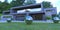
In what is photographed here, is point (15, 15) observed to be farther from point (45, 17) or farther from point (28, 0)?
point (28, 0)

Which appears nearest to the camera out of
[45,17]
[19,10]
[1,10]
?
[45,17]

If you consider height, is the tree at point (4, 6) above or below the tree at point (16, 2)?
below

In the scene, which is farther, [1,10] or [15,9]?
[1,10]

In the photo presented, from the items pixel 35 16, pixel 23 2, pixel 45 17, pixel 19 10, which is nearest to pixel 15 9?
pixel 19 10

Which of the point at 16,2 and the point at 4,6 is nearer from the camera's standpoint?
the point at 4,6

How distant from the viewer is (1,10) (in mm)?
59156

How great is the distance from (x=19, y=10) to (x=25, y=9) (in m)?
2.85

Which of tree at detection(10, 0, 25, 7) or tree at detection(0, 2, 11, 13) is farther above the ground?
tree at detection(10, 0, 25, 7)

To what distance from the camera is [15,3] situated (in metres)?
63.1

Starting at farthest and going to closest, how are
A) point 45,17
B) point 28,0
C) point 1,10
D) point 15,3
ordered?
point 28,0
point 15,3
point 1,10
point 45,17

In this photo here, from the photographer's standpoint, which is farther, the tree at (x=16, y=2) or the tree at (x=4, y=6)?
the tree at (x=16, y=2)

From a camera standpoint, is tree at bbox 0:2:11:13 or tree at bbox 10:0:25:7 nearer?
tree at bbox 0:2:11:13

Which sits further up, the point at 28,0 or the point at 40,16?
the point at 28,0

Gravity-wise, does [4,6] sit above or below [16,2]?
below
